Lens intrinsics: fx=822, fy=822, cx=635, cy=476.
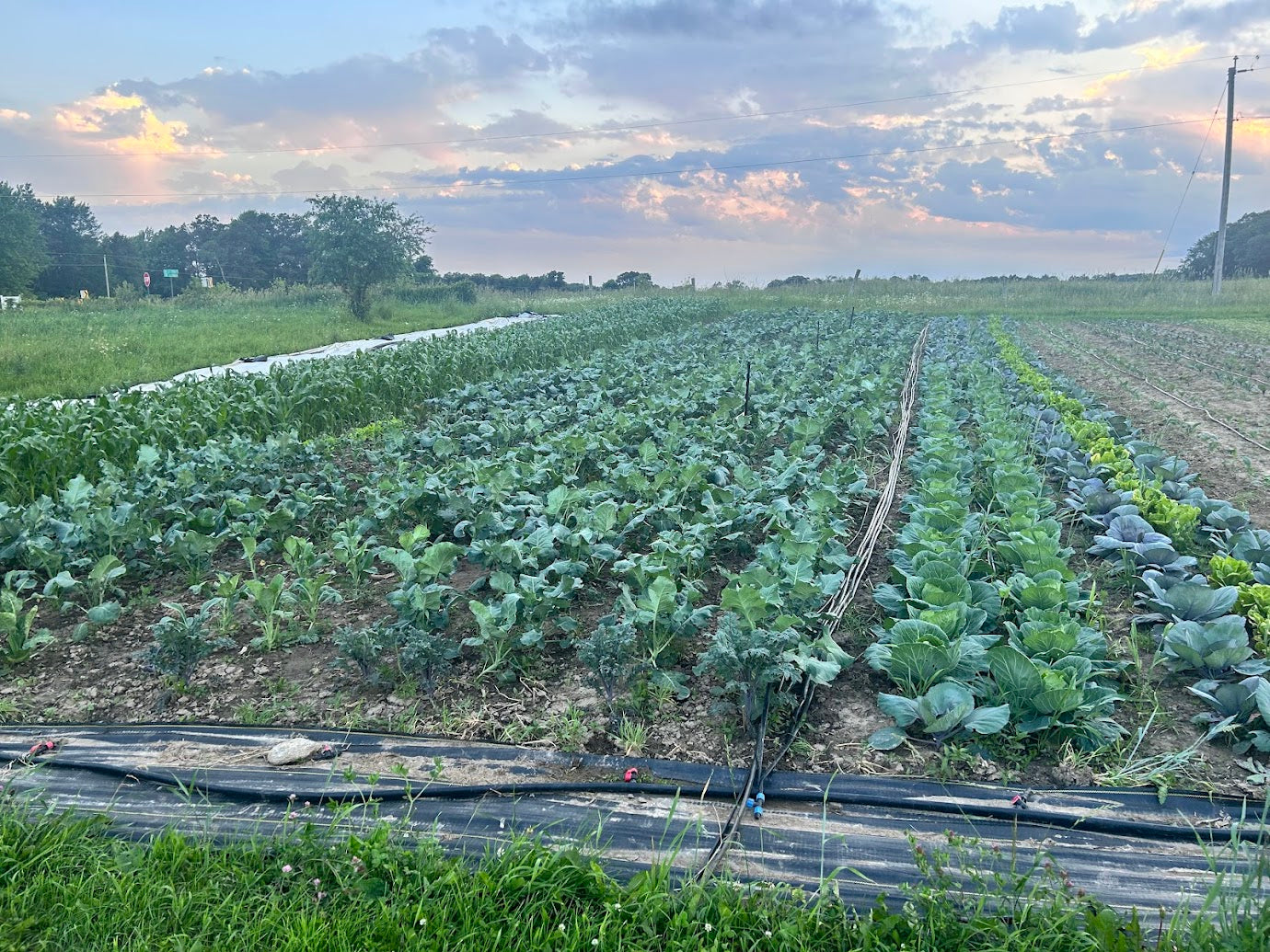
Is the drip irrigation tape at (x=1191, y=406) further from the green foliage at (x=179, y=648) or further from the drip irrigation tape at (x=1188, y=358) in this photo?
the green foliage at (x=179, y=648)

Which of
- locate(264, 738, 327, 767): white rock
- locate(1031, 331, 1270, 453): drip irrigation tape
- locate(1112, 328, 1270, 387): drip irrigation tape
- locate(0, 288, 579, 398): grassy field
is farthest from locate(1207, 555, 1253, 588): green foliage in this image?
locate(0, 288, 579, 398): grassy field

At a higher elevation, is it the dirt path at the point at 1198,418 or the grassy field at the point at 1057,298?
the grassy field at the point at 1057,298

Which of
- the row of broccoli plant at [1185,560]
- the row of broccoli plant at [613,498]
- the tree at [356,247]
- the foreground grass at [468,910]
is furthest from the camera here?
the tree at [356,247]

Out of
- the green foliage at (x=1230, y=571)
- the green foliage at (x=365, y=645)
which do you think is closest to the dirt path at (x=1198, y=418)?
the green foliage at (x=1230, y=571)

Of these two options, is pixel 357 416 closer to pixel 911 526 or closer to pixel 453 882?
pixel 911 526

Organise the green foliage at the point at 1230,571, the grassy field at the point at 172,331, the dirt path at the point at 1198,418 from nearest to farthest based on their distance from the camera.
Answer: the green foliage at the point at 1230,571
the dirt path at the point at 1198,418
the grassy field at the point at 172,331

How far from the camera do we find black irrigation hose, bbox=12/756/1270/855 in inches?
104

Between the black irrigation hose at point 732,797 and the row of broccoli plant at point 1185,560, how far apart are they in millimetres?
667

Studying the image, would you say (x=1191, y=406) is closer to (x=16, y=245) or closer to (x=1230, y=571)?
(x=1230, y=571)

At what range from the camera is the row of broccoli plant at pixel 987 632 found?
3.11 m

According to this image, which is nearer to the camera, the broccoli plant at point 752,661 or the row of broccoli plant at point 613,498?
the broccoli plant at point 752,661

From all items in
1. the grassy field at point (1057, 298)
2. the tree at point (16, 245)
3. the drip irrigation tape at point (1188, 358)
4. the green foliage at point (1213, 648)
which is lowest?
the green foliage at point (1213, 648)

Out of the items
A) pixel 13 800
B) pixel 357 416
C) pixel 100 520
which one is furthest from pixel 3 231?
pixel 13 800

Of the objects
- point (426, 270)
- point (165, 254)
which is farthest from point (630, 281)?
point (165, 254)
